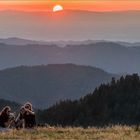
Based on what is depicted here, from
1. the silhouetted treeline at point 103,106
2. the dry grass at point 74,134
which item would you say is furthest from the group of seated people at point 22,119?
the silhouetted treeline at point 103,106

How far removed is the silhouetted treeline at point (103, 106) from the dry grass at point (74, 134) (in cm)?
10427

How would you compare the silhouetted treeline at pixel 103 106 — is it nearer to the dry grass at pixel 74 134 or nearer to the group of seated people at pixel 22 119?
the group of seated people at pixel 22 119

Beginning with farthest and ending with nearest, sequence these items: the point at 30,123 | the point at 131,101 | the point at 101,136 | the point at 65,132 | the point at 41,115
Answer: the point at 41,115
the point at 131,101
the point at 30,123
the point at 65,132
the point at 101,136

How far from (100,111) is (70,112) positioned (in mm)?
8196

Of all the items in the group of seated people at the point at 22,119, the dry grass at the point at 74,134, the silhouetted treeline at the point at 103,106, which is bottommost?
the dry grass at the point at 74,134

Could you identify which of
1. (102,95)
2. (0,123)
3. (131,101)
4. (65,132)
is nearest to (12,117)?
(0,123)

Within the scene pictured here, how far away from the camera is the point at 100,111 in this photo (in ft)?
459

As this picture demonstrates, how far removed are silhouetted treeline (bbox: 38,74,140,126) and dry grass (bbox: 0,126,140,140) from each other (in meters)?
104

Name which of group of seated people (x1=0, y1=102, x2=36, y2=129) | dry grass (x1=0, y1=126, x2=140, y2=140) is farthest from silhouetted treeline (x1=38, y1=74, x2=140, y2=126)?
dry grass (x1=0, y1=126, x2=140, y2=140)

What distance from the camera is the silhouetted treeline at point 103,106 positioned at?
427ft

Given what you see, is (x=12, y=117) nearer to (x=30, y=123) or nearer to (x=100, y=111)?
(x=30, y=123)

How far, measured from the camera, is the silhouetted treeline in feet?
427

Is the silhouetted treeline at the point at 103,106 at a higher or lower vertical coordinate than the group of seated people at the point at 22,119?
higher

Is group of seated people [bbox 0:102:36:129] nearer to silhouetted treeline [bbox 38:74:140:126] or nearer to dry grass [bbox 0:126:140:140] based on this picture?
dry grass [bbox 0:126:140:140]
